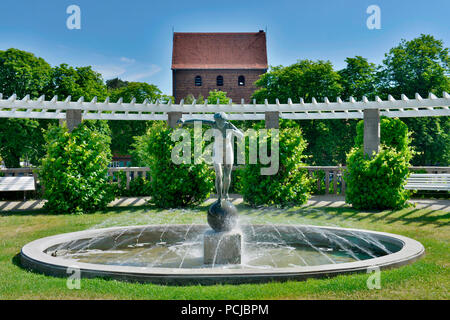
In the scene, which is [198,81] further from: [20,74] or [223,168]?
[223,168]

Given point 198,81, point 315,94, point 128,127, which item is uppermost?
point 198,81

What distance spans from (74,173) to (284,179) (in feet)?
20.1

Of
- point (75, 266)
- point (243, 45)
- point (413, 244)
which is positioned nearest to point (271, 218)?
point (413, 244)

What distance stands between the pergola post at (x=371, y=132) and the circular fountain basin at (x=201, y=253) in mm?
5384

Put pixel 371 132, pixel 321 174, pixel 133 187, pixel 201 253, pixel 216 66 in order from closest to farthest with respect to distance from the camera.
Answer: pixel 201 253 → pixel 371 132 → pixel 133 187 → pixel 321 174 → pixel 216 66

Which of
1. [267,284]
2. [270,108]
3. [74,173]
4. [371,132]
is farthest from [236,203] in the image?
[267,284]

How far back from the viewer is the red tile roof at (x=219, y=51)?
2254 inches

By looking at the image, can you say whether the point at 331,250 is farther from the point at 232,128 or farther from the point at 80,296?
the point at 80,296

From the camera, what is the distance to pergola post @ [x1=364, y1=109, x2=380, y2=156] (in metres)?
13.5

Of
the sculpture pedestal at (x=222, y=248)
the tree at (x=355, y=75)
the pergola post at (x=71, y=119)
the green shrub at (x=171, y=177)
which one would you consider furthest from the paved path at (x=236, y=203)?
the tree at (x=355, y=75)

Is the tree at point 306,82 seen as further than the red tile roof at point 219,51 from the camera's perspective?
No

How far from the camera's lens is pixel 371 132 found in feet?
44.9

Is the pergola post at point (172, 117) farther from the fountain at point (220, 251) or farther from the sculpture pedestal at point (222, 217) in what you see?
the sculpture pedestal at point (222, 217)
